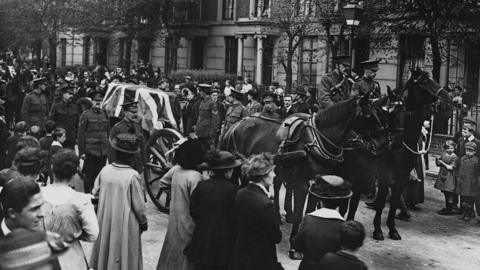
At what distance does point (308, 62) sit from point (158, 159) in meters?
19.5

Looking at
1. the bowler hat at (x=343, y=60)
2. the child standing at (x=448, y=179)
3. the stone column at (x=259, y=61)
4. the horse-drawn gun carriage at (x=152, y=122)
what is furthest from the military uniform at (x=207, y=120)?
the stone column at (x=259, y=61)

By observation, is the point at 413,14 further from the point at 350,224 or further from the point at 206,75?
the point at 350,224

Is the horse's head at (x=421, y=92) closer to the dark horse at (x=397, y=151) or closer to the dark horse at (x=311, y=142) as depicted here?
the dark horse at (x=397, y=151)

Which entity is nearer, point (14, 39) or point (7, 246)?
point (7, 246)

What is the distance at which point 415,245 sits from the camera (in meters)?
9.90

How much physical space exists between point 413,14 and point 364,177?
11.4 meters

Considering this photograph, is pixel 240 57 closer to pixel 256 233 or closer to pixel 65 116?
pixel 65 116

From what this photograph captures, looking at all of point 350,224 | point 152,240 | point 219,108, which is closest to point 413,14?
point 219,108

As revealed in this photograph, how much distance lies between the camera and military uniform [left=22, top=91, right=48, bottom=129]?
48.7ft

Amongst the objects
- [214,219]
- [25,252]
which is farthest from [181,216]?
[25,252]

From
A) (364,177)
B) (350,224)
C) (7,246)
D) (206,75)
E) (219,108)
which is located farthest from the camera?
(206,75)

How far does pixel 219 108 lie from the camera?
16484 millimetres

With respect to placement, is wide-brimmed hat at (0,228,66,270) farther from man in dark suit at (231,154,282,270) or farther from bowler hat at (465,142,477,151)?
bowler hat at (465,142,477,151)

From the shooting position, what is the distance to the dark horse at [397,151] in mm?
10133
